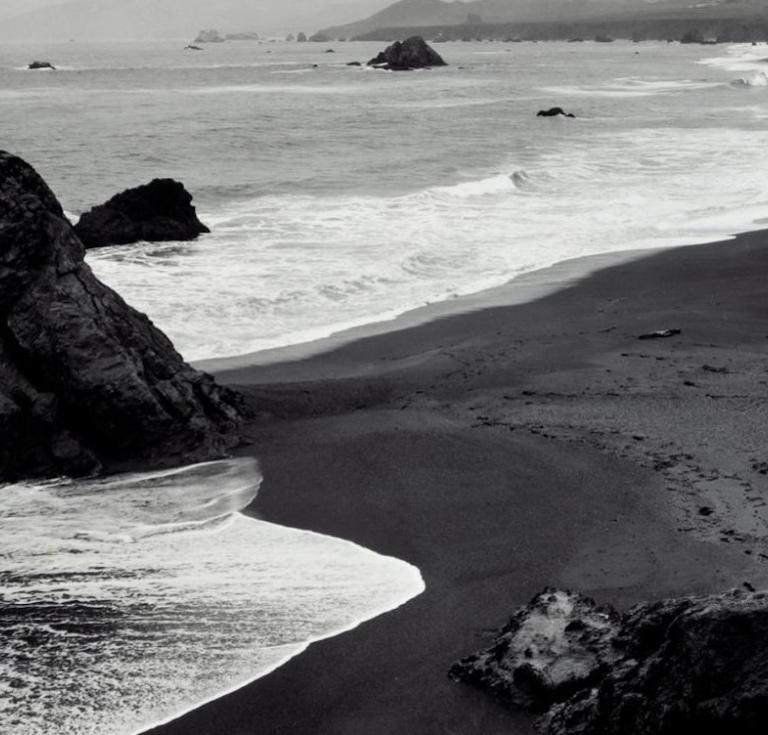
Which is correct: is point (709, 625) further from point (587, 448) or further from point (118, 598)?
point (587, 448)

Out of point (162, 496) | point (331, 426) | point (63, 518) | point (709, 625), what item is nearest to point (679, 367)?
point (331, 426)

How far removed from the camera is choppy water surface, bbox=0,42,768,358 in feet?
45.2

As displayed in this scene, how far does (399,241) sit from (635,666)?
13.4 m

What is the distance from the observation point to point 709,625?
3.53m

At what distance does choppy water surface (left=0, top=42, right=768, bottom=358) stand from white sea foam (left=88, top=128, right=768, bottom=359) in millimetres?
50

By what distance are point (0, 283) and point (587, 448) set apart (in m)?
4.02

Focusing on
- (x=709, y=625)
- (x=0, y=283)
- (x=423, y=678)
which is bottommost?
(x=423, y=678)

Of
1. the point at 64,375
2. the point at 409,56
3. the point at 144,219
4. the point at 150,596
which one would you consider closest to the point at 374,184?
the point at 144,219

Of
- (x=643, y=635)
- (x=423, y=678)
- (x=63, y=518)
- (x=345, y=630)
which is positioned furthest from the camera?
(x=63, y=518)

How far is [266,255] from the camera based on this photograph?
15969 millimetres

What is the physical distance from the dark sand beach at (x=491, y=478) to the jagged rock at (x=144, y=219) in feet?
22.9

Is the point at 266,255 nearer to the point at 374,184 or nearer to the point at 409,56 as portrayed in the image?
the point at 374,184

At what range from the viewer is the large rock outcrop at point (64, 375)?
731 centimetres

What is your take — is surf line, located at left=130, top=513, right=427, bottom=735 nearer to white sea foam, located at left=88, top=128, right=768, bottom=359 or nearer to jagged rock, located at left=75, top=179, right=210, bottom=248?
white sea foam, located at left=88, top=128, right=768, bottom=359
